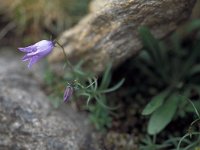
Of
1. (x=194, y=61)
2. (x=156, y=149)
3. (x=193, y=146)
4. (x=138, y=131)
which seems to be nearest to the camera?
(x=193, y=146)

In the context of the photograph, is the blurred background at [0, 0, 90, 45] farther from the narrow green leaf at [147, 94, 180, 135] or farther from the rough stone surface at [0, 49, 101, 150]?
the narrow green leaf at [147, 94, 180, 135]

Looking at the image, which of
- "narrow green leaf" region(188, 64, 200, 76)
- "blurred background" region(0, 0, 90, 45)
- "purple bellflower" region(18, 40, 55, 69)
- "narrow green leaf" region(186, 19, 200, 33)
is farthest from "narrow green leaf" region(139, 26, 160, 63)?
"blurred background" region(0, 0, 90, 45)

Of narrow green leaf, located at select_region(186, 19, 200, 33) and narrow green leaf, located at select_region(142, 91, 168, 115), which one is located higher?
narrow green leaf, located at select_region(186, 19, 200, 33)

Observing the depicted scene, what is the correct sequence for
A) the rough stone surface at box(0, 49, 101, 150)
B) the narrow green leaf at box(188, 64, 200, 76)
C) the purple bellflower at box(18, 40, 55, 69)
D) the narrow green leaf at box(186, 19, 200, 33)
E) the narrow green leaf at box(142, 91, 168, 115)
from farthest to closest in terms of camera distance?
the narrow green leaf at box(186, 19, 200, 33) → the narrow green leaf at box(188, 64, 200, 76) → the narrow green leaf at box(142, 91, 168, 115) → the rough stone surface at box(0, 49, 101, 150) → the purple bellflower at box(18, 40, 55, 69)

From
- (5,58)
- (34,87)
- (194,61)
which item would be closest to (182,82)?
(194,61)

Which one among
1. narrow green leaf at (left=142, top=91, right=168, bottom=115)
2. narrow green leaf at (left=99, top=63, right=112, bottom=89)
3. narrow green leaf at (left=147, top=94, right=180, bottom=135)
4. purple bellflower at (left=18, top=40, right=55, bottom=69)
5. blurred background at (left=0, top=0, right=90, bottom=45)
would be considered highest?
purple bellflower at (left=18, top=40, right=55, bottom=69)

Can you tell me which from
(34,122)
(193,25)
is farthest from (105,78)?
(193,25)

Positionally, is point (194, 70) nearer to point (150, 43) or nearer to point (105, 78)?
point (150, 43)

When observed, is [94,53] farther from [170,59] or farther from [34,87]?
[170,59]
